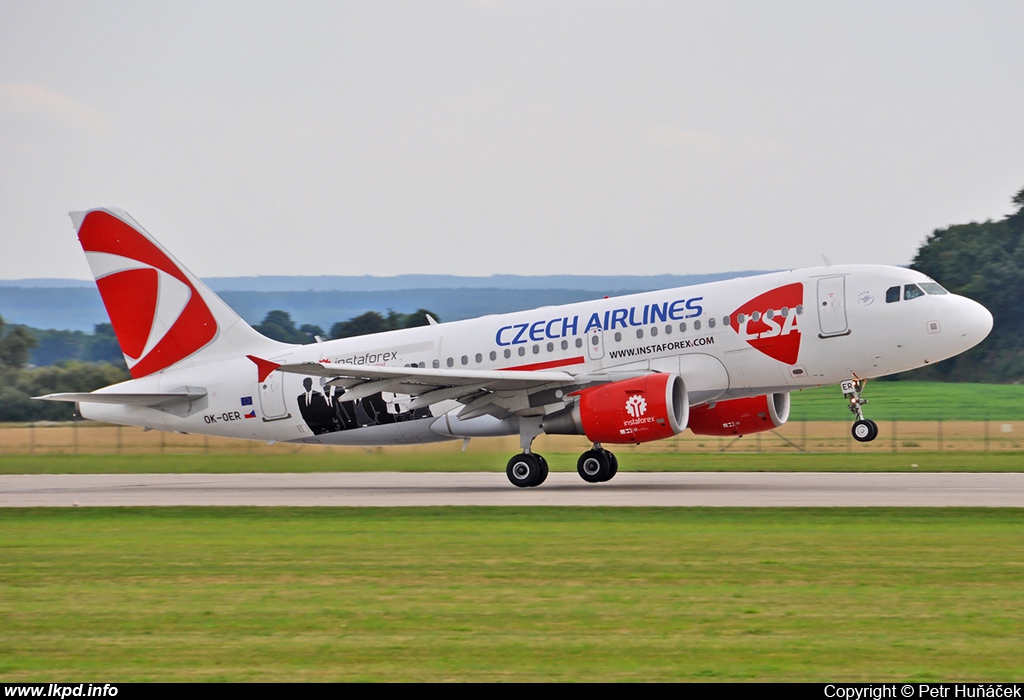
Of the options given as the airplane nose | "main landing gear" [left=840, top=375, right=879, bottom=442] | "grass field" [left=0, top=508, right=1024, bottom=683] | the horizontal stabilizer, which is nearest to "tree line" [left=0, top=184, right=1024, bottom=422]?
the horizontal stabilizer

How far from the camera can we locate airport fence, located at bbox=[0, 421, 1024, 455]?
45.6m

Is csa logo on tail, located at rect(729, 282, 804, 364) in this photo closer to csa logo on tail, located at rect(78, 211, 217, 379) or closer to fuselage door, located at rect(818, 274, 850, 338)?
fuselage door, located at rect(818, 274, 850, 338)

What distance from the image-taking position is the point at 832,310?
28.8 meters

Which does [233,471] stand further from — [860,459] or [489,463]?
[860,459]

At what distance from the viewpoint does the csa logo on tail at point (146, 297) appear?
114ft

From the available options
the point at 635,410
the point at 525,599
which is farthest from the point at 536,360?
the point at 525,599

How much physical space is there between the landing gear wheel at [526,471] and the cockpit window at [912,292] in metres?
9.06

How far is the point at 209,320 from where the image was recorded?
34.8 meters

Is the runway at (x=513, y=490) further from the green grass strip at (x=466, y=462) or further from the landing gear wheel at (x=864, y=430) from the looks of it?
the landing gear wheel at (x=864, y=430)

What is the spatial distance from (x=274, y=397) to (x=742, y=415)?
11.9 meters

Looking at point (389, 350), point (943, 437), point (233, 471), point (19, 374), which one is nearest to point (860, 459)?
point (943, 437)

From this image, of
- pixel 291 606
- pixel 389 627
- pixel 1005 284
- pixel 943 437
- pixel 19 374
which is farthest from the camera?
pixel 1005 284

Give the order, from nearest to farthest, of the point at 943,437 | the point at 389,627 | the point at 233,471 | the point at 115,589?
1. the point at 389,627
2. the point at 115,589
3. the point at 233,471
4. the point at 943,437

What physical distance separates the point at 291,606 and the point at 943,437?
43975 mm
